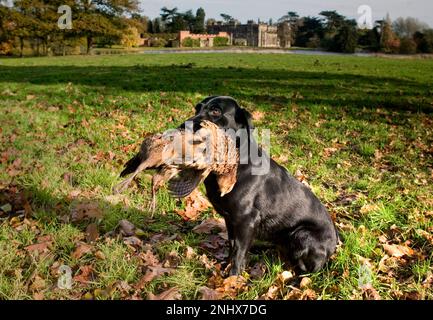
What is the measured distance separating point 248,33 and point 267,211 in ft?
209

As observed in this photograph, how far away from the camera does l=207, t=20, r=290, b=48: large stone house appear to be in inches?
2472

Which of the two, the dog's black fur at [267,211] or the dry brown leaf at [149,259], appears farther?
the dry brown leaf at [149,259]

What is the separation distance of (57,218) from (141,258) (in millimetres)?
1337

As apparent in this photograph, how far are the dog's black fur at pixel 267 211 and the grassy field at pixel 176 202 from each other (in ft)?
0.67

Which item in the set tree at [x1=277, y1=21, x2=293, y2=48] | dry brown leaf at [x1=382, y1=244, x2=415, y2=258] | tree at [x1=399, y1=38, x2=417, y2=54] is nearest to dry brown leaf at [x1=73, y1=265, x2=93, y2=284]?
dry brown leaf at [x1=382, y1=244, x2=415, y2=258]

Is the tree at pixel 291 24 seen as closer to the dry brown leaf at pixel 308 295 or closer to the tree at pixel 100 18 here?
the tree at pixel 100 18

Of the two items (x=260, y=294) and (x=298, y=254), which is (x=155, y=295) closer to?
(x=260, y=294)

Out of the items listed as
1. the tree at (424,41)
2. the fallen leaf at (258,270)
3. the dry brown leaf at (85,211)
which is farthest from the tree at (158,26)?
the fallen leaf at (258,270)

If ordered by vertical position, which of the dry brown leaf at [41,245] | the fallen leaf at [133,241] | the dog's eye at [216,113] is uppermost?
the dog's eye at [216,113]

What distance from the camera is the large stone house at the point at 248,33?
206 ft

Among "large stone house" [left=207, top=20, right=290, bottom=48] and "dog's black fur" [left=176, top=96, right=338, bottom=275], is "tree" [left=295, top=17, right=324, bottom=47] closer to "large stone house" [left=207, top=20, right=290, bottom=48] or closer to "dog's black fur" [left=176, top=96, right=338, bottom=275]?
"large stone house" [left=207, top=20, right=290, bottom=48]

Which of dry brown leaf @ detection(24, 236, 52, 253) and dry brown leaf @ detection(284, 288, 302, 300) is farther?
dry brown leaf @ detection(24, 236, 52, 253)

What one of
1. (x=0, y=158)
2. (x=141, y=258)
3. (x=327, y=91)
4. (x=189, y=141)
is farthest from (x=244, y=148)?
(x=327, y=91)

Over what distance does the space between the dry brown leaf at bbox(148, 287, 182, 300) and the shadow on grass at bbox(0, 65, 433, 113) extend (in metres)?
8.38
